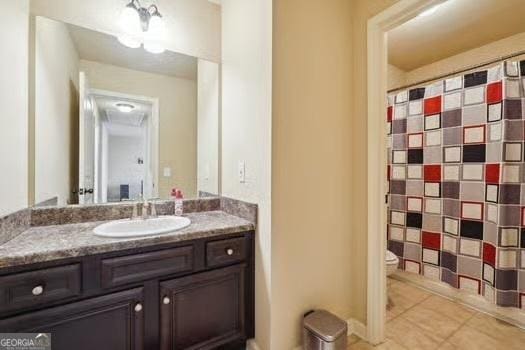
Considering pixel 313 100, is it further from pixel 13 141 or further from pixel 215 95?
pixel 13 141

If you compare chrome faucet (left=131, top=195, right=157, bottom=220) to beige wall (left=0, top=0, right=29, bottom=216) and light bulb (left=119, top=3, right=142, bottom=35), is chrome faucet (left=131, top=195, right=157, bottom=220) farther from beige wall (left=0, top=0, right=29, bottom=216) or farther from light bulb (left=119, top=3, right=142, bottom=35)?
light bulb (left=119, top=3, right=142, bottom=35)

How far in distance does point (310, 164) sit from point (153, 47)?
1.27 metres

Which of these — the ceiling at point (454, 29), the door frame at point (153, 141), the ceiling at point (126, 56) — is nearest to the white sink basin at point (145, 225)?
the door frame at point (153, 141)

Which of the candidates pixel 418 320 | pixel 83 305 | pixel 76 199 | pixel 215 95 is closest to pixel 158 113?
pixel 215 95

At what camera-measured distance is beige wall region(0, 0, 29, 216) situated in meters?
1.02

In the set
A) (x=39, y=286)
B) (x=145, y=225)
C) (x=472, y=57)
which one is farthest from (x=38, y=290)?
(x=472, y=57)

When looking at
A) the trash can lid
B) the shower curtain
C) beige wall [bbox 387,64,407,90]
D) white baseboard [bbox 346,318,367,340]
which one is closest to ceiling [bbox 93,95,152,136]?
the trash can lid

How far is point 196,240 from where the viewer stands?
4.15ft

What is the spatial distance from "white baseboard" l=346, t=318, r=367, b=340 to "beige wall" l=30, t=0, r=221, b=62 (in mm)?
2061

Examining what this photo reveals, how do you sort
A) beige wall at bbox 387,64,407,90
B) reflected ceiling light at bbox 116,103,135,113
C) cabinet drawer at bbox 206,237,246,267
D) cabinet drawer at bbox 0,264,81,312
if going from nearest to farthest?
1. cabinet drawer at bbox 0,264,81,312
2. cabinet drawer at bbox 206,237,246,267
3. reflected ceiling light at bbox 116,103,135,113
4. beige wall at bbox 387,64,407,90

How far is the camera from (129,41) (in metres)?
1.55

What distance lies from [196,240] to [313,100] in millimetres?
1039

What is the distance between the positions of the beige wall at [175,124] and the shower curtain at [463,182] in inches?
75.6

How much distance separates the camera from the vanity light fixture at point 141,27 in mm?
1507
